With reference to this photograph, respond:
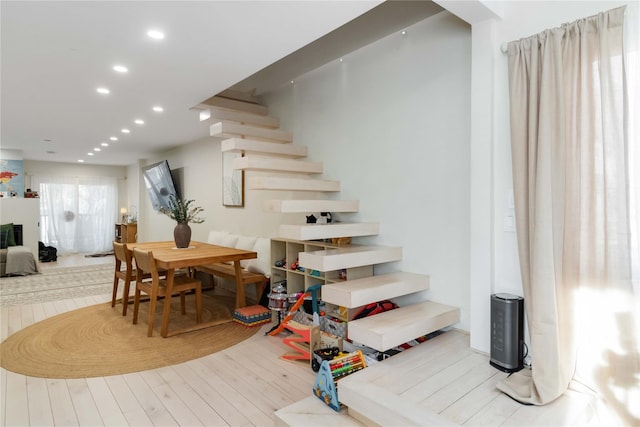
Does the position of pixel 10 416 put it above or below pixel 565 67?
below

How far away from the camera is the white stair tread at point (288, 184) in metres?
3.03

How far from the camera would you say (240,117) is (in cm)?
428

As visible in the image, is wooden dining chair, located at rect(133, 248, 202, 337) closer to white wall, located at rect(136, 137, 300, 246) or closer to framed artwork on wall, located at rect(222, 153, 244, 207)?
white wall, located at rect(136, 137, 300, 246)

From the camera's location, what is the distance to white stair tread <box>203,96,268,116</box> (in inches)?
167

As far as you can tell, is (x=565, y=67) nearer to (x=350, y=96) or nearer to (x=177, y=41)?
(x=350, y=96)

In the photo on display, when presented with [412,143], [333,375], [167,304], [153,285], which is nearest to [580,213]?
[412,143]

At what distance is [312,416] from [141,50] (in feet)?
9.25

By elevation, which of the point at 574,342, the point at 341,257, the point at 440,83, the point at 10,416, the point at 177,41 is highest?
the point at 177,41

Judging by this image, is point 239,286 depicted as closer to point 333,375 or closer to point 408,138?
point 333,375

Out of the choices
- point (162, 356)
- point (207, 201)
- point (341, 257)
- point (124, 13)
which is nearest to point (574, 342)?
point (341, 257)

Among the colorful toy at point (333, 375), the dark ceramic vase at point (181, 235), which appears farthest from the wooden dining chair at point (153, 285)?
the colorful toy at point (333, 375)

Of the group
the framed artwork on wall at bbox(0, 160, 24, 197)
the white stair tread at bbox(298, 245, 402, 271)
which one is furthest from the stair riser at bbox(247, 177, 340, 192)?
the framed artwork on wall at bbox(0, 160, 24, 197)

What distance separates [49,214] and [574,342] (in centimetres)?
1124

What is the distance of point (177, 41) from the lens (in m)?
2.65
